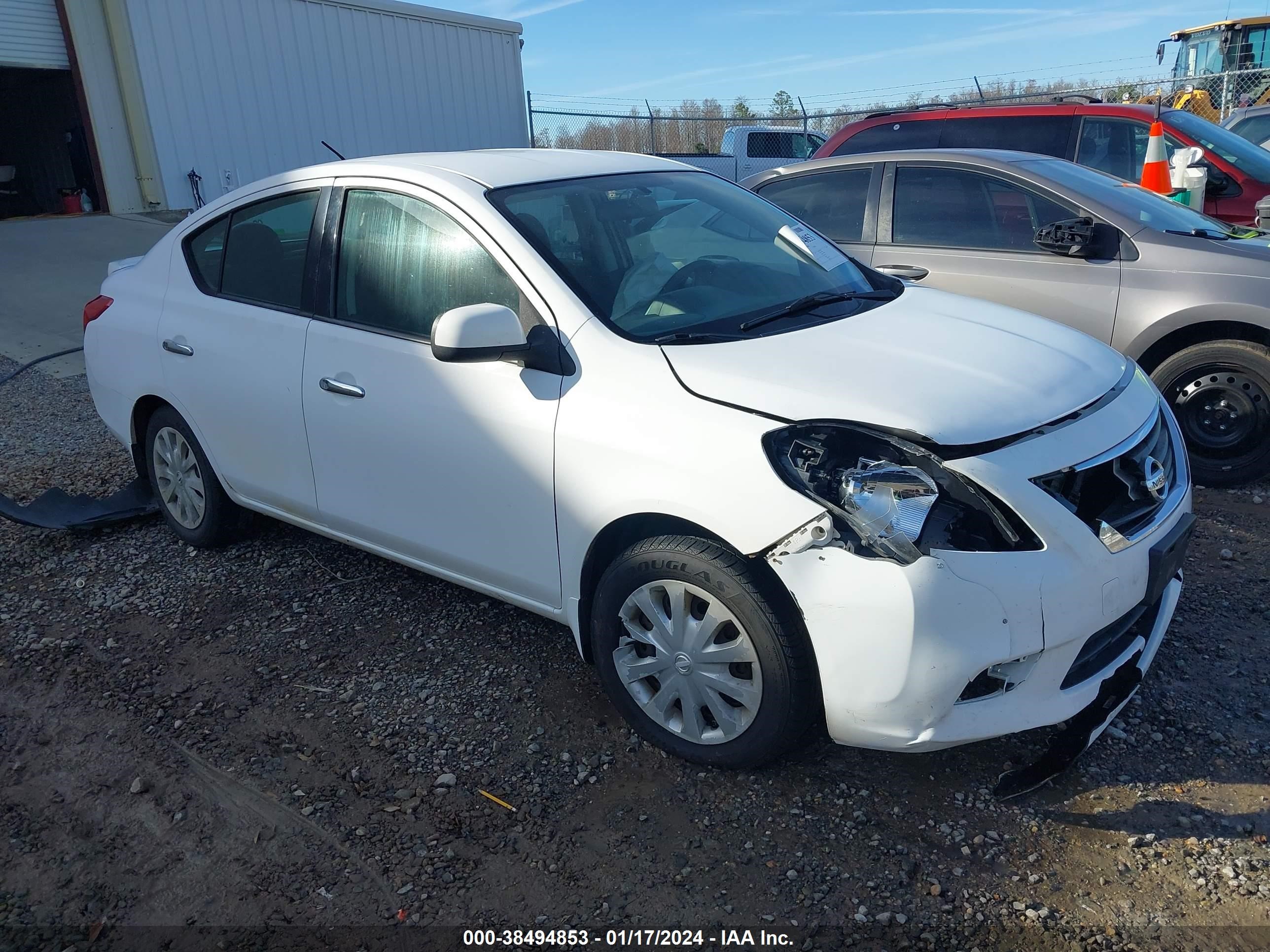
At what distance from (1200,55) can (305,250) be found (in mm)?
23093

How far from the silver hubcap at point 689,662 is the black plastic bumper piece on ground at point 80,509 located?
3.02 meters

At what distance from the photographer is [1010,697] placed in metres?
2.45

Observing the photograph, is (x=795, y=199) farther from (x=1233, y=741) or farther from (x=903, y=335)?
(x=1233, y=741)

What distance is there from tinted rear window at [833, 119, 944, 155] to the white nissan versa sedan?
4.87 m

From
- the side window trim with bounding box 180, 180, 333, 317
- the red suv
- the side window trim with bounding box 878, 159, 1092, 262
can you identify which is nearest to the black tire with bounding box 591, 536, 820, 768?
the side window trim with bounding box 180, 180, 333, 317

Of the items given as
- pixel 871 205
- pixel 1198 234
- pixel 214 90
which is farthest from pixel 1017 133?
pixel 214 90

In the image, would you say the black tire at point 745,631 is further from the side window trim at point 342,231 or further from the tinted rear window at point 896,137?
the tinted rear window at point 896,137

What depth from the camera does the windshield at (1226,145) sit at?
22.7 feet

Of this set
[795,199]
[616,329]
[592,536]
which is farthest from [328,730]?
[795,199]

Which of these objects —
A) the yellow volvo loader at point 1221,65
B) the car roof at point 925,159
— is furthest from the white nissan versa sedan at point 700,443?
the yellow volvo loader at point 1221,65

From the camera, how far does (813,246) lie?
12.4ft

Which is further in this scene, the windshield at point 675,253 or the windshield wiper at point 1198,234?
the windshield wiper at point 1198,234

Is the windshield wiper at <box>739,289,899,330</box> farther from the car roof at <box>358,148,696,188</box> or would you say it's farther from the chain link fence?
the chain link fence

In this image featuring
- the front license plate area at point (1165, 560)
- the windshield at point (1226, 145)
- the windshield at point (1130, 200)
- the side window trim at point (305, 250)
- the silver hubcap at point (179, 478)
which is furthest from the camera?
the windshield at point (1226, 145)
